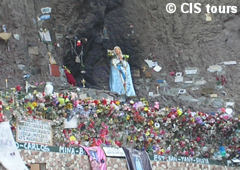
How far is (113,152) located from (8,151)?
2.86 metres

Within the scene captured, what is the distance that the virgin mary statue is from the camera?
20641mm

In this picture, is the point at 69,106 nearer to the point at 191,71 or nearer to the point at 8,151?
A: the point at 8,151

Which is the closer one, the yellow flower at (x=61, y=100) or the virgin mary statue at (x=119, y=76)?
the yellow flower at (x=61, y=100)

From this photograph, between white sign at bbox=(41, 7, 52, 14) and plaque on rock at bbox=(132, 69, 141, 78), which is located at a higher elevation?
white sign at bbox=(41, 7, 52, 14)

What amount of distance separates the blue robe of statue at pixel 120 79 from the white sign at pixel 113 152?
261 centimetres

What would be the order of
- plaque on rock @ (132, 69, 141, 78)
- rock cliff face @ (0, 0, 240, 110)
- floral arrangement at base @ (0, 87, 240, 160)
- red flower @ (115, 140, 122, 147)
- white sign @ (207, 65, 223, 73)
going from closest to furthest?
1. floral arrangement at base @ (0, 87, 240, 160)
2. red flower @ (115, 140, 122, 147)
3. rock cliff face @ (0, 0, 240, 110)
4. white sign @ (207, 65, 223, 73)
5. plaque on rock @ (132, 69, 141, 78)

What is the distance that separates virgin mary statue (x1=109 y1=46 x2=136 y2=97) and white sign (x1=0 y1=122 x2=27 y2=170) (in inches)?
188

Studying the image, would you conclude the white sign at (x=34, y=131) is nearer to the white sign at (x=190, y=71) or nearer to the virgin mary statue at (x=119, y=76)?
the virgin mary statue at (x=119, y=76)

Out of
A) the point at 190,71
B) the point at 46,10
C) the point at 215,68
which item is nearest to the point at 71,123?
the point at 46,10

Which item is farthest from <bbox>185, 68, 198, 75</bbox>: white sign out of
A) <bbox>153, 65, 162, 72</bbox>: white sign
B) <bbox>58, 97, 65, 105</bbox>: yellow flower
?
<bbox>58, 97, 65, 105</bbox>: yellow flower

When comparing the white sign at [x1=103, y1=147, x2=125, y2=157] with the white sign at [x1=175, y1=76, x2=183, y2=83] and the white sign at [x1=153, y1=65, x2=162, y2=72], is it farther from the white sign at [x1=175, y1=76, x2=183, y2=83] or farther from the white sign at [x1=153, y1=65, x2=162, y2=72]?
the white sign at [x1=153, y1=65, x2=162, y2=72]

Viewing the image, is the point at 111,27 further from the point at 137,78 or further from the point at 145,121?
the point at 145,121

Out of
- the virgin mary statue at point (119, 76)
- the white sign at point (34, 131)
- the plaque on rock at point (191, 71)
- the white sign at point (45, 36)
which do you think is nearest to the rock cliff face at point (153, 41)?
the plaque on rock at point (191, 71)

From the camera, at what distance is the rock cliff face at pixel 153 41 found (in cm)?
2264
